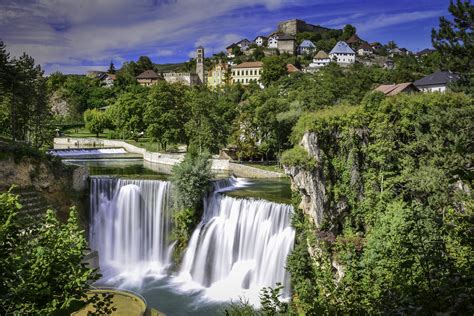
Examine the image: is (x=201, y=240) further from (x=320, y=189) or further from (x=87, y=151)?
(x=87, y=151)

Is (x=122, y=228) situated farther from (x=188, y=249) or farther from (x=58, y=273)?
(x=58, y=273)

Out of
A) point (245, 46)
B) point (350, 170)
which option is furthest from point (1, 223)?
point (245, 46)

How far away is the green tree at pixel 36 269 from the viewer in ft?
17.7

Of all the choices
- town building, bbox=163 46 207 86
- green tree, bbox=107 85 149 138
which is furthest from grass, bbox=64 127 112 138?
town building, bbox=163 46 207 86

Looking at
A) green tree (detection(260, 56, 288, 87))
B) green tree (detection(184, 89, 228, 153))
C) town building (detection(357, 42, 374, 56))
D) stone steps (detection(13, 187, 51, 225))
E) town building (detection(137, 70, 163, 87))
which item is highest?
town building (detection(357, 42, 374, 56))

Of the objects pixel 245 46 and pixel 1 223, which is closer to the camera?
pixel 1 223

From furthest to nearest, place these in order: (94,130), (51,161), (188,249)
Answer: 1. (94,130)
2. (51,161)
3. (188,249)

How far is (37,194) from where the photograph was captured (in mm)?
23375

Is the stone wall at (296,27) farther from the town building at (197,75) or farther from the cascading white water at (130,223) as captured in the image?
the cascading white water at (130,223)

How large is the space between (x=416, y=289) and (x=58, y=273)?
18.5 ft

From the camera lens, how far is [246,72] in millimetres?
98812

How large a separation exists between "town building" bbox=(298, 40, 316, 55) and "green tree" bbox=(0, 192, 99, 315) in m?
Result: 119

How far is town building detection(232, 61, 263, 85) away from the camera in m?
97.6

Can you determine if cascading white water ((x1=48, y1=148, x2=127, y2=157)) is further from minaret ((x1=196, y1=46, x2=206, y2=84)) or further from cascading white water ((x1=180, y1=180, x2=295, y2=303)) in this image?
minaret ((x1=196, y1=46, x2=206, y2=84))
